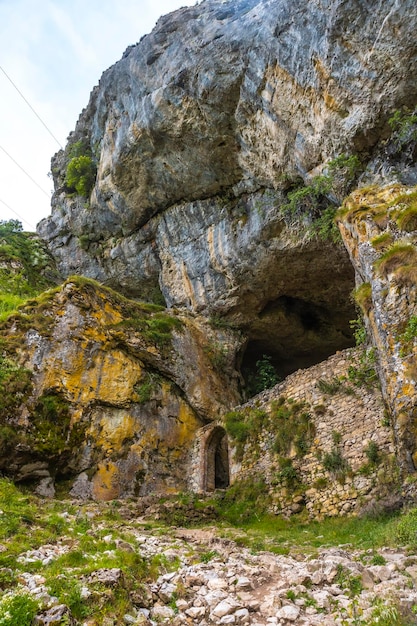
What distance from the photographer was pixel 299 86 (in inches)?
521

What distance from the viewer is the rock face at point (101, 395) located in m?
12.7

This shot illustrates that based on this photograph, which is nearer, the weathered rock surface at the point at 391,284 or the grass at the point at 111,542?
the grass at the point at 111,542

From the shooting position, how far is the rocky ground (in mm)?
4066

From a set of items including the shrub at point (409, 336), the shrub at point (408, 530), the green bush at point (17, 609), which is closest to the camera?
the green bush at point (17, 609)

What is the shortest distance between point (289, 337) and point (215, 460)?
7.31 metres

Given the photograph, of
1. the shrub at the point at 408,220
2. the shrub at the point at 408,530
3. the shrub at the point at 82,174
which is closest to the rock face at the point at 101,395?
the shrub at the point at 408,530

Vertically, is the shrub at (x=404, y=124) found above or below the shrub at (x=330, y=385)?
above

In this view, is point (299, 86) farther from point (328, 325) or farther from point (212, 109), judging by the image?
point (328, 325)

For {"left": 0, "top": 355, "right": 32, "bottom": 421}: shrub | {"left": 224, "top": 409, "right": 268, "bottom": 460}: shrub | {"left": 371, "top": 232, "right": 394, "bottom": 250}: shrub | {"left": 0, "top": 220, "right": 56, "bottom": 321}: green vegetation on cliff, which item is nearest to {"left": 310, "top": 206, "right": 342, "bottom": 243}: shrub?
{"left": 371, "top": 232, "right": 394, "bottom": 250}: shrub

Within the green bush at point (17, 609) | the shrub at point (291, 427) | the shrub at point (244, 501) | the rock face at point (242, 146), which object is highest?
the rock face at point (242, 146)

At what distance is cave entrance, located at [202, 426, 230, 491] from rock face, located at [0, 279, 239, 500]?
76 centimetres

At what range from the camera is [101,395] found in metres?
14.5

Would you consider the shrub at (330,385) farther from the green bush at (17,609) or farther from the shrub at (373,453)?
the green bush at (17,609)

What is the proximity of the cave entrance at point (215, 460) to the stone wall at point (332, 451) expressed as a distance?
1.31 metres
